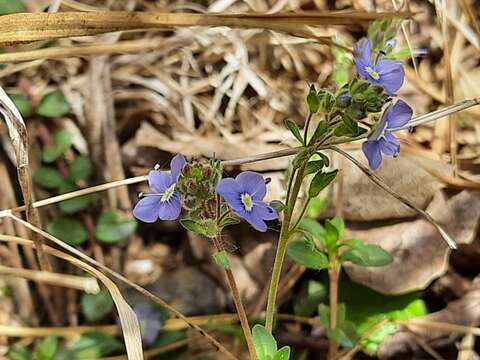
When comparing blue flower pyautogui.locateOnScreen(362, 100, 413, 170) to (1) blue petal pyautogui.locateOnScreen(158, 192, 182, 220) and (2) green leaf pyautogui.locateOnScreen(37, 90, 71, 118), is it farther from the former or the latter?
(2) green leaf pyautogui.locateOnScreen(37, 90, 71, 118)

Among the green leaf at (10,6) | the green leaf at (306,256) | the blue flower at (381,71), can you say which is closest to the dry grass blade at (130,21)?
the green leaf at (10,6)

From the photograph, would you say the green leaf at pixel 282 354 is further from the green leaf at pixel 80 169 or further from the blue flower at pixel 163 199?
the green leaf at pixel 80 169

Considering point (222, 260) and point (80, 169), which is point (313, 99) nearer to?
point (222, 260)

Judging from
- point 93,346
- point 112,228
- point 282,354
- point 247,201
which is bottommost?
point 93,346

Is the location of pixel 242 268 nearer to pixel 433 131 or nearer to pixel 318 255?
pixel 318 255

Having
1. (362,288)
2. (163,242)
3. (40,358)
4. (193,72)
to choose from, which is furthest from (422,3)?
(40,358)

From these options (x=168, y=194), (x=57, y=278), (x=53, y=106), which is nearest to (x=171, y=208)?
(x=168, y=194)
